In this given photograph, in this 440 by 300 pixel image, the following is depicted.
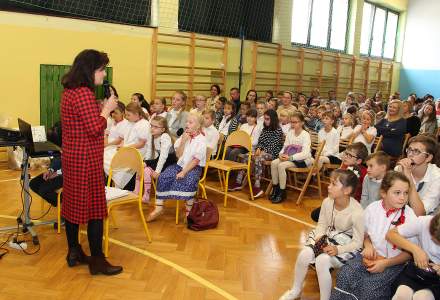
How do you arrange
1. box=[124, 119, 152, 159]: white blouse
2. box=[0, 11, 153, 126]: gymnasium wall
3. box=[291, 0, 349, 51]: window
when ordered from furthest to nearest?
1. box=[291, 0, 349, 51]: window
2. box=[0, 11, 153, 126]: gymnasium wall
3. box=[124, 119, 152, 159]: white blouse

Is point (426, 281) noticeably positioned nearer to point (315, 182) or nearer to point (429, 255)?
point (429, 255)

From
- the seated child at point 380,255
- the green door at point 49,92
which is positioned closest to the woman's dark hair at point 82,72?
the seated child at point 380,255

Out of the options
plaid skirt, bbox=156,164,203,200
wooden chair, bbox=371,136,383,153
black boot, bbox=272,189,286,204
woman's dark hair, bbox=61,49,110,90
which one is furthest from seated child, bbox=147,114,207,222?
wooden chair, bbox=371,136,383,153

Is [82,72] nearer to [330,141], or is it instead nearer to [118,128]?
[118,128]

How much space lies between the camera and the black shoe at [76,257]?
3205 mm

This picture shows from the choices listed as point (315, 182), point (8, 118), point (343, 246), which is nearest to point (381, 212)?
point (343, 246)

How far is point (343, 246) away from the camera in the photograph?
8.93ft

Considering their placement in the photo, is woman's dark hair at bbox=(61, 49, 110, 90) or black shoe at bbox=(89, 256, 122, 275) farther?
black shoe at bbox=(89, 256, 122, 275)

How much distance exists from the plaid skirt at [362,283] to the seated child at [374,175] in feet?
2.32

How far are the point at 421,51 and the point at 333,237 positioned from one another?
598 inches

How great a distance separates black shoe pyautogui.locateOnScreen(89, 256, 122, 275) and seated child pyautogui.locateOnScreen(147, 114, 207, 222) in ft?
3.64

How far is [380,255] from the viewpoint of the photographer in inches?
103

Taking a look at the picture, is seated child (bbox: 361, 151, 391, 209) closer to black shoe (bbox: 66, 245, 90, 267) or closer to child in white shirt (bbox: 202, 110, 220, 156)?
black shoe (bbox: 66, 245, 90, 267)

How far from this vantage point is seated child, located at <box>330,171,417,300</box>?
2.48 metres
